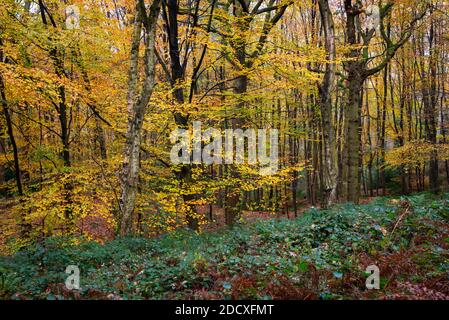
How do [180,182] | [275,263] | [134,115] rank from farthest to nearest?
[180,182] < [134,115] < [275,263]

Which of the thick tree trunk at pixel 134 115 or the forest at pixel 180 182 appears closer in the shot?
the forest at pixel 180 182

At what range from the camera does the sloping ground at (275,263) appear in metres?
4.80

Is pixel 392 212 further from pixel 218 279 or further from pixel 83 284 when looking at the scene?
pixel 83 284

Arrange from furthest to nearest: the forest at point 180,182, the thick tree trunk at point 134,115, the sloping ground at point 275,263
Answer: the thick tree trunk at point 134,115, the forest at point 180,182, the sloping ground at point 275,263

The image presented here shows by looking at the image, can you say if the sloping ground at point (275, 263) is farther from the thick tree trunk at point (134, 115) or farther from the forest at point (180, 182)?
the thick tree trunk at point (134, 115)

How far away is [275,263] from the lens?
5.70m

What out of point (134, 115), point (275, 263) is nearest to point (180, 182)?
point (134, 115)

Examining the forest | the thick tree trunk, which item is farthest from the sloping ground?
the thick tree trunk

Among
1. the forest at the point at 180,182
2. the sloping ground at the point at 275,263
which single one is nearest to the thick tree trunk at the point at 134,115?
the forest at the point at 180,182

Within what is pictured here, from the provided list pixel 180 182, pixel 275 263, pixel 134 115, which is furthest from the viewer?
pixel 180 182

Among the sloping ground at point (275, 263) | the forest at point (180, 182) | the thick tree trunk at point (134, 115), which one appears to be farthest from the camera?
the thick tree trunk at point (134, 115)

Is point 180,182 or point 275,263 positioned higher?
point 180,182

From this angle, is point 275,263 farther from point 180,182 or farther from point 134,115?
point 180,182

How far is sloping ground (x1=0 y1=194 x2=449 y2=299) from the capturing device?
189 inches
